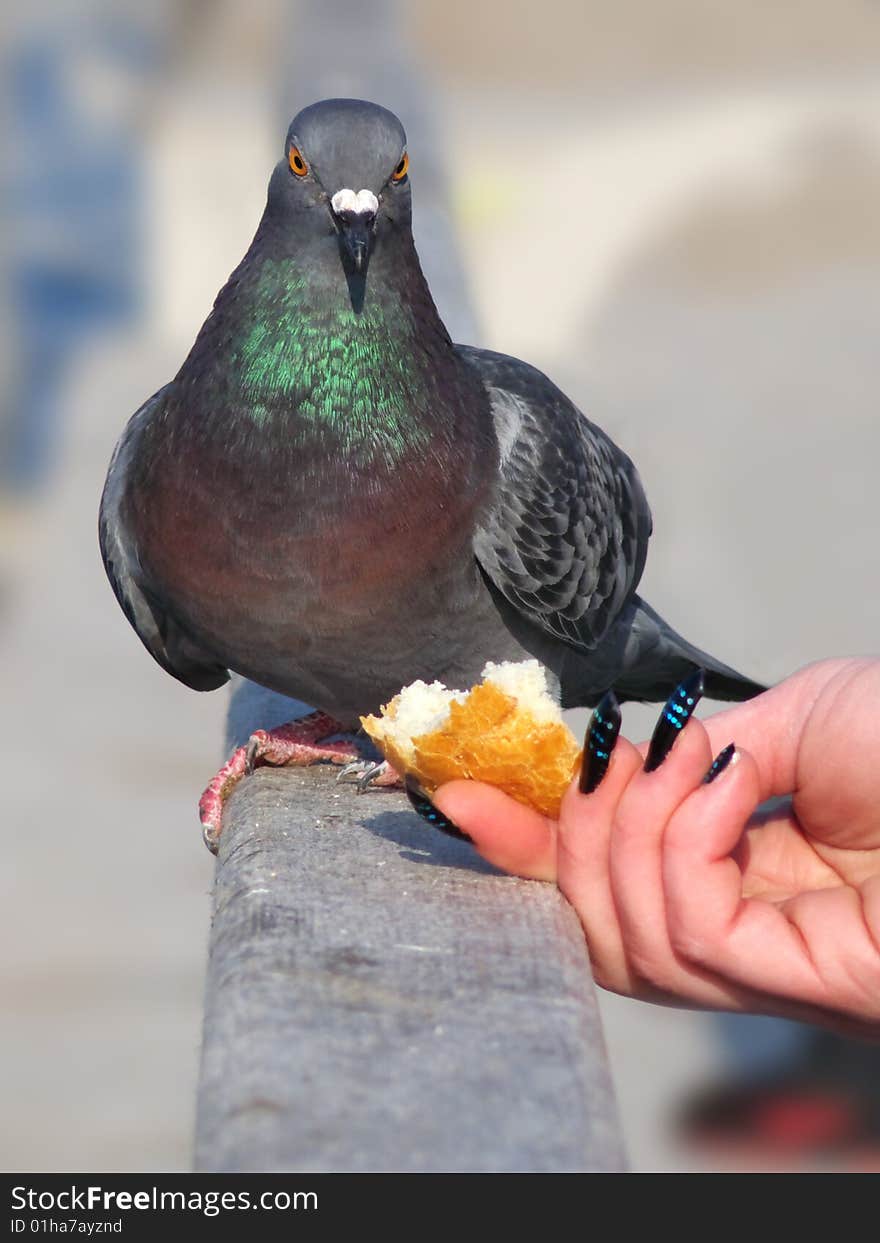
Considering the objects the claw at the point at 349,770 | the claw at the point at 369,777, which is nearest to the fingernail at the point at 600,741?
the claw at the point at 369,777

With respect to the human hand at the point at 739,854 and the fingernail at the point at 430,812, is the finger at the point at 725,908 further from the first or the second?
the fingernail at the point at 430,812

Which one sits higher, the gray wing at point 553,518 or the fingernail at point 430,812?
the gray wing at point 553,518

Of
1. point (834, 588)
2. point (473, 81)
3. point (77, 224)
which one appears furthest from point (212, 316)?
point (473, 81)

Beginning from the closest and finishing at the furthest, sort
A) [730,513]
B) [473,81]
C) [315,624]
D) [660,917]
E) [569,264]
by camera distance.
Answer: [660,917] < [315,624] < [730,513] < [569,264] < [473,81]

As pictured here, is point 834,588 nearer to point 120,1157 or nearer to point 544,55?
point 120,1157
